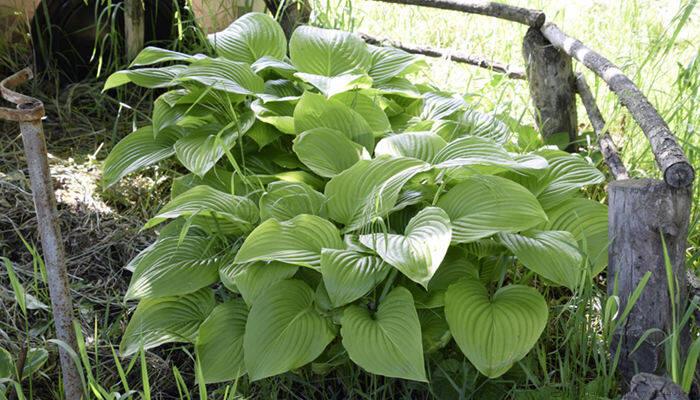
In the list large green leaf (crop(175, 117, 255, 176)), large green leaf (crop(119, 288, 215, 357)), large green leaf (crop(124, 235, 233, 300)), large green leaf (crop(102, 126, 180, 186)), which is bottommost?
large green leaf (crop(119, 288, 215, 357))

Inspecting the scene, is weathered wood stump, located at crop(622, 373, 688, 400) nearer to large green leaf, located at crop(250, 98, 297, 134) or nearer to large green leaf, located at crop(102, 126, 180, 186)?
large green leaf, located at crop(250, 98, 297, 134)

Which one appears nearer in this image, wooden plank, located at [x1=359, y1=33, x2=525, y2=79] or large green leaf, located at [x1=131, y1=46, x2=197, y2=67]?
large green leaf, located at [x1=131, y1=46, x2=197, y2=67]

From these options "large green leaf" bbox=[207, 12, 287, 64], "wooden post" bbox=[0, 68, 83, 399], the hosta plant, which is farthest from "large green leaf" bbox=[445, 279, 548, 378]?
"large green leaf" bbox=[207, 12, 287, 64]

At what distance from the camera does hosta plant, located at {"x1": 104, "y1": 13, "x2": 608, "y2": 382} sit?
1.88m

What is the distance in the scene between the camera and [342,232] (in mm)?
2111

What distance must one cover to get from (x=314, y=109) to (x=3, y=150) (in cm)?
129

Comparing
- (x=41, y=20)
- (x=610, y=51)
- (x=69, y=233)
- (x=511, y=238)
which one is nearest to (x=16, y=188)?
(x=69, y=233)

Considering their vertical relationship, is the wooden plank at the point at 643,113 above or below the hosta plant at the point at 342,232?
above

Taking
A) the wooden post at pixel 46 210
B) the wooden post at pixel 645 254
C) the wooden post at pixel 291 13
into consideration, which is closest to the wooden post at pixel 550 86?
the wooden post at pixel 291 13

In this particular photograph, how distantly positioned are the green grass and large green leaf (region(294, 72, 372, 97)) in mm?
533

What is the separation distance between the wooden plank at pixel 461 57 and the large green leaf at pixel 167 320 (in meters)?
1.78

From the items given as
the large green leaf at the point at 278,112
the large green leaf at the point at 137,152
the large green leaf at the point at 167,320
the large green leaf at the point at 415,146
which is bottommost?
the large green leaf at the point at 167,320

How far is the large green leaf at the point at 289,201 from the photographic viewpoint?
2.12 meters

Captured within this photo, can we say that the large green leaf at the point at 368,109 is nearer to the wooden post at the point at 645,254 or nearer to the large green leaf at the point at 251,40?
the large green leaf at the point at 251,40
